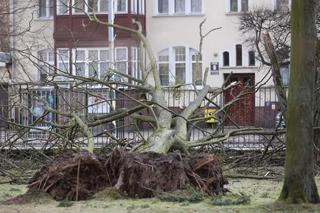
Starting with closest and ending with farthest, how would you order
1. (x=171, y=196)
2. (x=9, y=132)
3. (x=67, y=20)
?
(x=171, y=196)
(x=9, y=132)
(x=67, y=20)

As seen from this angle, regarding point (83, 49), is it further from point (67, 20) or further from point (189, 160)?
point (189, 160)

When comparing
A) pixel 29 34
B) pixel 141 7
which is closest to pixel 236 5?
pixel 141 7

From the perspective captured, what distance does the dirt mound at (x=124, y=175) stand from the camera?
8.68 metres

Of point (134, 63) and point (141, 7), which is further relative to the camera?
point (141, 7)

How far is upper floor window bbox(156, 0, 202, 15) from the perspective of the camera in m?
33.8

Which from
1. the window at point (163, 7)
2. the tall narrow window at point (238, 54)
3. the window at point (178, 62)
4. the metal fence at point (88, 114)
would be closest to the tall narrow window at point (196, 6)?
the window at point (163, 7)

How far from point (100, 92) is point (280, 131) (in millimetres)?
4493

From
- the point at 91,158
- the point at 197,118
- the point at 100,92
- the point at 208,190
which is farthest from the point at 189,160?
the point at 100,92

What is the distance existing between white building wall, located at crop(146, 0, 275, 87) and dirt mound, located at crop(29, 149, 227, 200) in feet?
77.1

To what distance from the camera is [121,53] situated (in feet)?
106

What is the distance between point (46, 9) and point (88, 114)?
22168mm

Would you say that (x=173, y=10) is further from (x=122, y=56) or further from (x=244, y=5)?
(x=122, y=56)

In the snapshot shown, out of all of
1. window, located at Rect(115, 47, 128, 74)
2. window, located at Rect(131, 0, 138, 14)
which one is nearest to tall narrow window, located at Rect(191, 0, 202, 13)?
window, located at Rect(131, 0, 138, 14)

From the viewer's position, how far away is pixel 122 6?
32875 mm
